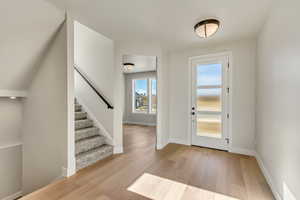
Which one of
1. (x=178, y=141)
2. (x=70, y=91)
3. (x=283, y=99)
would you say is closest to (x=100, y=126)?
(x=70, y=91)

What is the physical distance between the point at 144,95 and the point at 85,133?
4074 millimetres

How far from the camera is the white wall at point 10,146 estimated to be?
268 cm

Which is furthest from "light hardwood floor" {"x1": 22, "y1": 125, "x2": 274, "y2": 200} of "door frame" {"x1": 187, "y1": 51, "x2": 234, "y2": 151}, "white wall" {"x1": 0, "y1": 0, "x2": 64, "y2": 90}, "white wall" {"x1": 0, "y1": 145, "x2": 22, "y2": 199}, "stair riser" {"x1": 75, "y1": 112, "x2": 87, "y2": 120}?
"white wall" {"x1": 0, "y1": 0, "x2": 64, "y2": 90}

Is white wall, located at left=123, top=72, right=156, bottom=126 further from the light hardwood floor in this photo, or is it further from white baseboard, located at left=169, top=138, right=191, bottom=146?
the light hardwood floor

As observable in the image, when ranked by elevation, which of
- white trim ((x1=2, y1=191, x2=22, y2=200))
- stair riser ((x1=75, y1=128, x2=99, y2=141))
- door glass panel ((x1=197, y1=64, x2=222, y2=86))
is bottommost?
white trim ((x1=2, y1=191, x2=22, y2=200))

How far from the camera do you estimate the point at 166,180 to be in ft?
6.81

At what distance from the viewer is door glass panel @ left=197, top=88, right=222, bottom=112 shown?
3.32 m

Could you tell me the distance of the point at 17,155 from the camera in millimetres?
2871

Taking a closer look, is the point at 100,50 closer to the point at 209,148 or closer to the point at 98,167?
the point at 98,167

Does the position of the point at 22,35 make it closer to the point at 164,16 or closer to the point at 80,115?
the point at 80,115

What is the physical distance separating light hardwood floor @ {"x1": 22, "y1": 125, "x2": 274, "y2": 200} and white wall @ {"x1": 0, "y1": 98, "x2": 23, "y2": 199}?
5.54ft

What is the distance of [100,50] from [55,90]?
4.81 feet

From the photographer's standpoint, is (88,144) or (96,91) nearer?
(88,144)

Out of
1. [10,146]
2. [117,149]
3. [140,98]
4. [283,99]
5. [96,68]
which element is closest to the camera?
[283,99]
